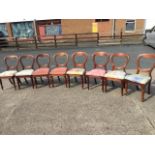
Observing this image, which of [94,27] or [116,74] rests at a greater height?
[94,27]

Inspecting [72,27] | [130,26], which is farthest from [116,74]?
[72,27]

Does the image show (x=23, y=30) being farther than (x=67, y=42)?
Yes

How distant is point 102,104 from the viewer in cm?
440

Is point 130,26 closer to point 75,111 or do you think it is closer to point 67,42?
point 67,42

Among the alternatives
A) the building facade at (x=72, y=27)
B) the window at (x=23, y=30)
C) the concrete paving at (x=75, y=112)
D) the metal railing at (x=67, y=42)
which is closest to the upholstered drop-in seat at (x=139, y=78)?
the concrete paving at (x=75, y=112)

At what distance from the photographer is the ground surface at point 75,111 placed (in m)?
3.56

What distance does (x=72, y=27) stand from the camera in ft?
52.9

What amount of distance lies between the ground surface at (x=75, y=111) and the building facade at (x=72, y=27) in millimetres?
11061

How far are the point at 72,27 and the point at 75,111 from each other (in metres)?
13.0

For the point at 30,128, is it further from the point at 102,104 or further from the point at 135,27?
the point at 135,27

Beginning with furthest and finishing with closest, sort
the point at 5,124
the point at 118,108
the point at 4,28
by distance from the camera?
the point at 4,28
the point at 118,108
the point at 5,124
